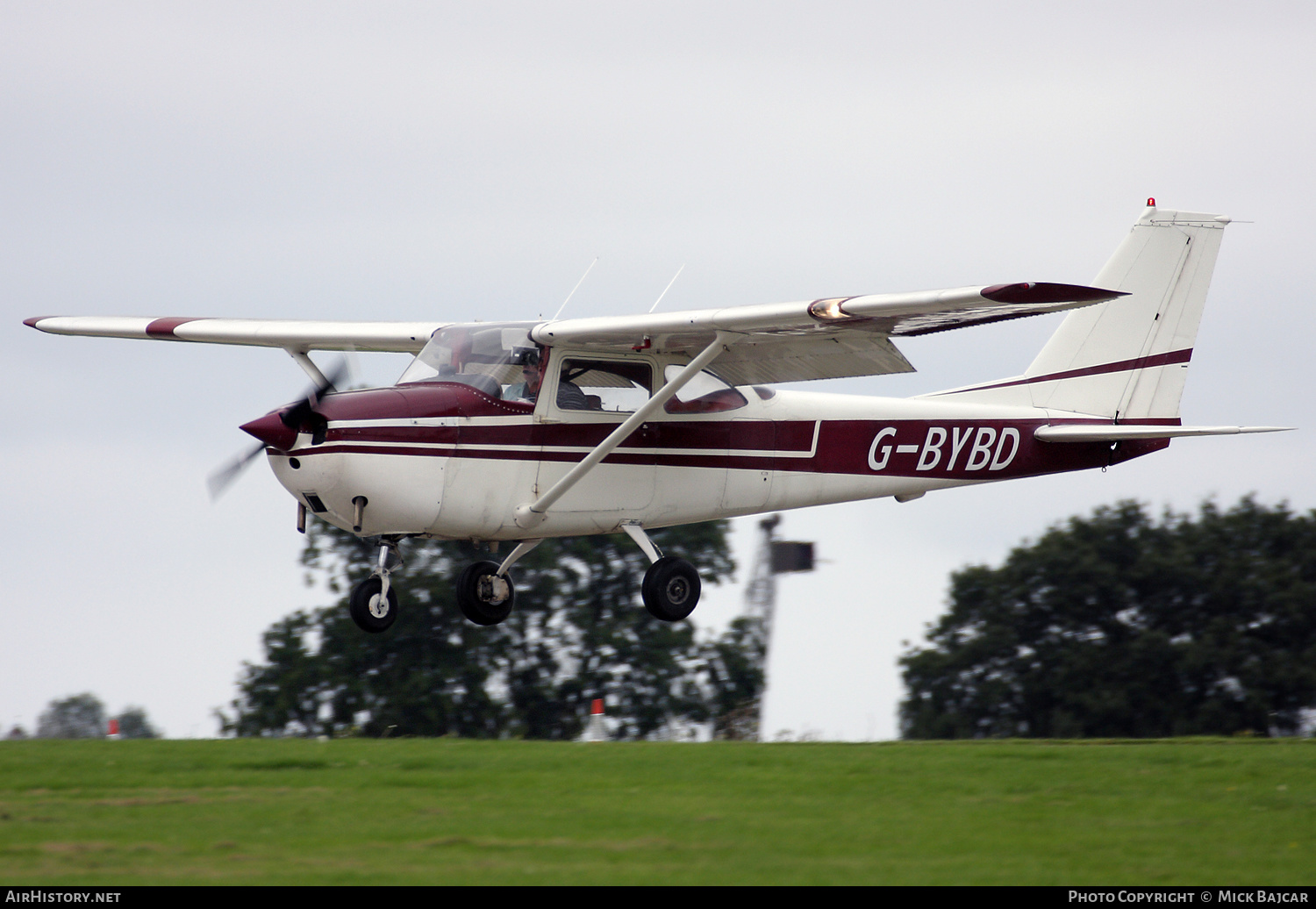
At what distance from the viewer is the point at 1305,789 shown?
10.2 m

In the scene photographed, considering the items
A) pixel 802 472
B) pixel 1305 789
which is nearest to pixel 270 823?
pixel 1305 789

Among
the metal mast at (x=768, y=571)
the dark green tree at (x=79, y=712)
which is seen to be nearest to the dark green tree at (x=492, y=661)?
the metal mast at (x=768, y=571)

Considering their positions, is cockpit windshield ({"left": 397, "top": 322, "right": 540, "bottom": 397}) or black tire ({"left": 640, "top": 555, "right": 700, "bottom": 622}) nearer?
cockpit windshield ({"left": 397, "top": 322, "right": 540, "bottom": 397})

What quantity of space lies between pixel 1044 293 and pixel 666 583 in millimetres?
5149

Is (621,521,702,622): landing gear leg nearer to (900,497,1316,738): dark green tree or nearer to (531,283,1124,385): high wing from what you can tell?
(531,283,1124,385): high wing

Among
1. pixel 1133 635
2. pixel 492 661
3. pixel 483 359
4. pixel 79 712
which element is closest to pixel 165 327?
pixel 483 359

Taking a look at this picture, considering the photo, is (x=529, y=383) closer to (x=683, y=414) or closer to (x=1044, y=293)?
(x=683, y=414)

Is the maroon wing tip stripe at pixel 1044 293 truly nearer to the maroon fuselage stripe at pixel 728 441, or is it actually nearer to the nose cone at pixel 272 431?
the maroon fuselage stripe at pixel 728 441

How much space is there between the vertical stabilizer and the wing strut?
5145 millimetres

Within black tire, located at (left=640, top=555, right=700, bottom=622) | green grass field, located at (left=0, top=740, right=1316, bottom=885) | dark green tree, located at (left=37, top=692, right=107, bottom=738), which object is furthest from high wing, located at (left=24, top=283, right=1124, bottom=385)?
dark green tree, located at (left=37, top=692, right=107, bottom=738)

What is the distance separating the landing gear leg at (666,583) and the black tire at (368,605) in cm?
228

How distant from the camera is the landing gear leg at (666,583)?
14102 mm

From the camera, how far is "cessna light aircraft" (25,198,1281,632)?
12320mm
